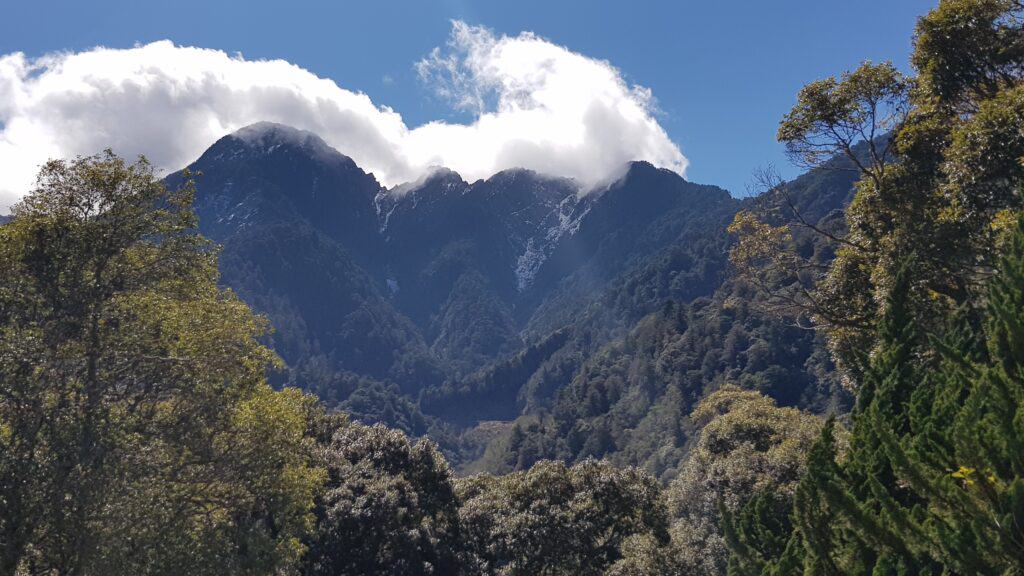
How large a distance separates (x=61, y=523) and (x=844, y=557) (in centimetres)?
1397

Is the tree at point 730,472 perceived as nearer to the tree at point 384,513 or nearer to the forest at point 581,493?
the forest at point 581,493

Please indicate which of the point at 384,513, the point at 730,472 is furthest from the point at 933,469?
the point at 730,472

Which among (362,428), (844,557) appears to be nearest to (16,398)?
(844,557)

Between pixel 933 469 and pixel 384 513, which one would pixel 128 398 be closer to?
pixel 384 513

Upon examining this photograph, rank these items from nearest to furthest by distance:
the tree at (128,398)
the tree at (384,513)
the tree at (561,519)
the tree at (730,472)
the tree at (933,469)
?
the tree at (933,469) < the tree at (128,398) < the tree at (384,513) < the tree at (730,472) < the tree at (561,519)

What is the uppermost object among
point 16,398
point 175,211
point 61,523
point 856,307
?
point 175,211

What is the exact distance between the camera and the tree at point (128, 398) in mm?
12742

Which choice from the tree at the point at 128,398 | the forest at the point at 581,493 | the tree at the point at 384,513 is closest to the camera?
the forest at the point at 581,493

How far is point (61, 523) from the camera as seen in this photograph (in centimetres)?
1259

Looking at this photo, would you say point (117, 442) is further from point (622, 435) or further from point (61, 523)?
point (622, 435)

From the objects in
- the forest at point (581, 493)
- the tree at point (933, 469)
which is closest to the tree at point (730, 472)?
the forest at point (581, 493)

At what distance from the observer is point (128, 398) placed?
14.5m

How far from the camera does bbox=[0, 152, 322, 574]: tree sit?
12742mm

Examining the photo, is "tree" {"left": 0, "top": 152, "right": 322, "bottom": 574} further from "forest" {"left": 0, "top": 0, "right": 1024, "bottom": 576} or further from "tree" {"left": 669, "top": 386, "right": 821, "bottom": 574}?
"tree" {"left": 669, "top": 386, "right": 821, "bottom": 574}
